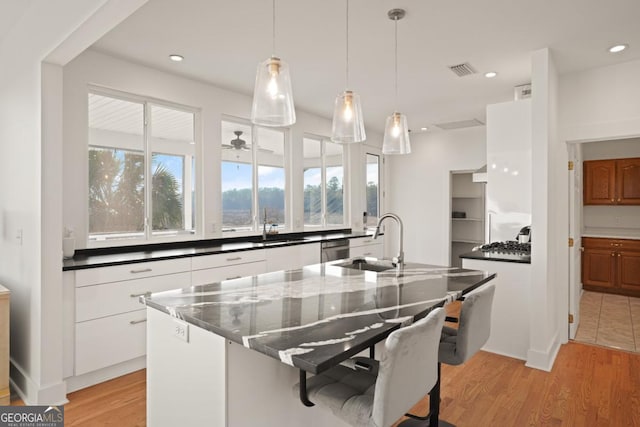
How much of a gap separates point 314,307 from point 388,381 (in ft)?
1.61

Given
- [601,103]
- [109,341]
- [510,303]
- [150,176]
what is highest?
[601,103]

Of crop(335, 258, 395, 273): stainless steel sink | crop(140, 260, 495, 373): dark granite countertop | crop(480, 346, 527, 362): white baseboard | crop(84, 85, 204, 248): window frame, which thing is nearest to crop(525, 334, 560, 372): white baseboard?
crop(480, 346, 527, 362): white baseboard

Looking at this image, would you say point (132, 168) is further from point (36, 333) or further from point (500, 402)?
point (500, 402)

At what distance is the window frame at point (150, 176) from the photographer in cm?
343

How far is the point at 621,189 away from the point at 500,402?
484 cm

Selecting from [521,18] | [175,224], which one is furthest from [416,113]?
[175,224]

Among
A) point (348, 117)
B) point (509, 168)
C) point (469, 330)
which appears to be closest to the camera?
point (469, 330)

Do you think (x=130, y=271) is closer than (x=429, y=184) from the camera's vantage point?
Yes

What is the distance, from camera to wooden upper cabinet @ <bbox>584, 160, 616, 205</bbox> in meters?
5.78

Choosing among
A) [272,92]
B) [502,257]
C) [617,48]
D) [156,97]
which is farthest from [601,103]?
[156,97]

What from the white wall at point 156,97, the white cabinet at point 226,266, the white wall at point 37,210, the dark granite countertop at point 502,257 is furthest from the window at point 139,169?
the dark granite countertop at point 502,257

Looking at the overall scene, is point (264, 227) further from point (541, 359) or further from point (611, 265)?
point (611, 265)

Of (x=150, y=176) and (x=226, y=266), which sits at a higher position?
(x=150, y=176)

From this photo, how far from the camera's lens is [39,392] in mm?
2498
